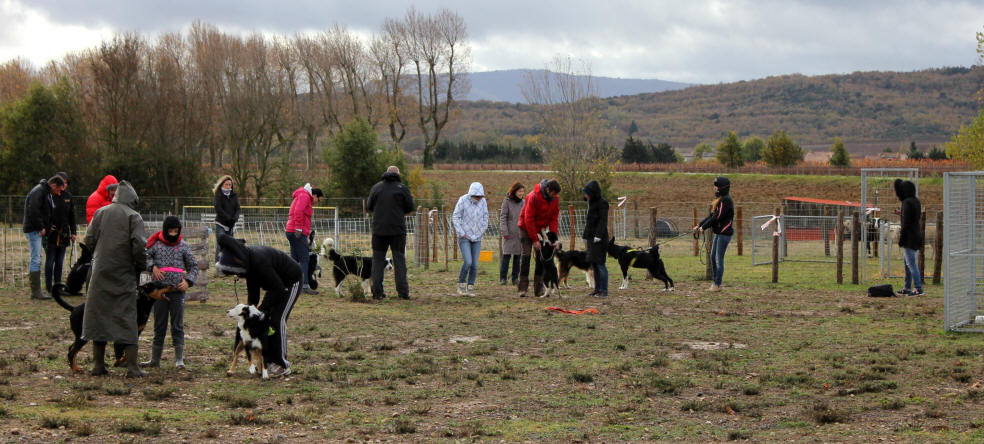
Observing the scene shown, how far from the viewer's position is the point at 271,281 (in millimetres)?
6781

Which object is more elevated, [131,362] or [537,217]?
[537,217]

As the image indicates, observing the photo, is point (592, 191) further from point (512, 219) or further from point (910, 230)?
point (910, 230)

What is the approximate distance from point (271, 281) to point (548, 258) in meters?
6.04

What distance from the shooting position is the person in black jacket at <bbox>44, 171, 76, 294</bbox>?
11.8 meters

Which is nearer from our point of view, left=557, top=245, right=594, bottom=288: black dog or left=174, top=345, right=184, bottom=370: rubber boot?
left=174, top=345, right=184, bottom=370: rubber boot

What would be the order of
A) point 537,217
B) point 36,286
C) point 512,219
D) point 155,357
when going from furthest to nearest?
point 512,219 < point 537,217 < point 36,286 < point 155,357

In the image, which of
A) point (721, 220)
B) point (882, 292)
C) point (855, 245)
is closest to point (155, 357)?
point (721, 220)

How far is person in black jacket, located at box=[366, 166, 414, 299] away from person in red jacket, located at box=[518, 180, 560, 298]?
1653 millimetres

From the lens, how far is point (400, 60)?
61.8 meters

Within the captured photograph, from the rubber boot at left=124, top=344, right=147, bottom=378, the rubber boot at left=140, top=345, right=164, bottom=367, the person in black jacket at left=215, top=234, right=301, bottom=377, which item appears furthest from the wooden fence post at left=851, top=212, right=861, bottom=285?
the rubber boot at left=124, top=344, right=147, bottom=378

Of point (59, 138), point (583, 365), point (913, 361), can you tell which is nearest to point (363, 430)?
point (583, 365)

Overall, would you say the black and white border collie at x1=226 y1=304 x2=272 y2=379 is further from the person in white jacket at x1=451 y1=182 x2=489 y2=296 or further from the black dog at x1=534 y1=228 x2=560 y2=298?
the person in white jacket at x1=451 y1=182 x2=489 y2=296

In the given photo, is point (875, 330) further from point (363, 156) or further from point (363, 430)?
point (363, 156)

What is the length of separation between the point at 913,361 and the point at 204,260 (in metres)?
8.79
